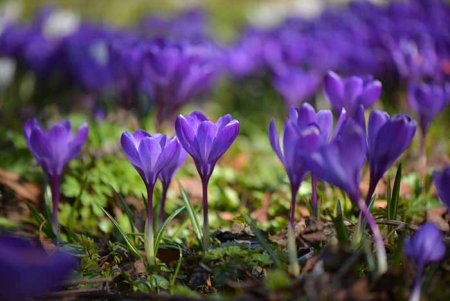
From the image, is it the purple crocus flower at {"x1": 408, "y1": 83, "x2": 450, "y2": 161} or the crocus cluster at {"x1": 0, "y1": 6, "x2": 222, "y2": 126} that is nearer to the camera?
the purple crocus flower at {"x1": 408, "y1": 83, "x2": 450, "y2": 161}

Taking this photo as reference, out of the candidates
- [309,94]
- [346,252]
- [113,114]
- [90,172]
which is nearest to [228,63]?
[309,94]

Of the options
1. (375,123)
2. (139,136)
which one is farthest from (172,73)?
(375,123)

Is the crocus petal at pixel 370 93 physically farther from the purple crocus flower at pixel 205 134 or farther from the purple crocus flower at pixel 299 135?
the purple crocus flower at pixel 205 134

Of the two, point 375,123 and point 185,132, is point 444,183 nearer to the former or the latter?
point 375,123

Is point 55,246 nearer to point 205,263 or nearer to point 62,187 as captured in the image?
point 205,263

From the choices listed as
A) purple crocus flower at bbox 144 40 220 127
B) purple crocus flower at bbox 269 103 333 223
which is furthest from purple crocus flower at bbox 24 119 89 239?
purple crocus flower at bbox 144 40 220 127

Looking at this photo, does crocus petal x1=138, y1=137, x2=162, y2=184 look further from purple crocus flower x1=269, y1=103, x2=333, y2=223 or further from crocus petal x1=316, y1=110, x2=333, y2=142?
crocus petal x1=316, y1=110, x2=333, y2=142

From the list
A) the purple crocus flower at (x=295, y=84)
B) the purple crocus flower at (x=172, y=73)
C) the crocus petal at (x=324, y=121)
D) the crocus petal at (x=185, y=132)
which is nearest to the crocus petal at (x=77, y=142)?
the crocus petal at (x=185, y=132)
